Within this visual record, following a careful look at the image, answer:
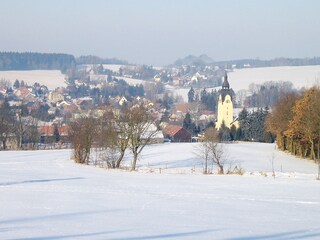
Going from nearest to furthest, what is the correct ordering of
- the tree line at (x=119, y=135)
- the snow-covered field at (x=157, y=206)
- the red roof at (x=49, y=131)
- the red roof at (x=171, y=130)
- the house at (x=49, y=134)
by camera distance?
the snow-covered field at (x=157, y=206) < the tree line at (x=119, y=135) < the house at (x=49, y=134) < the red roof at (x=49, y=131) < the red roof at (x=171, y=130)

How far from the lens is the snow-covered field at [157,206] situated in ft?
39.8

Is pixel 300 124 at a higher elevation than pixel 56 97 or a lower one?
lower

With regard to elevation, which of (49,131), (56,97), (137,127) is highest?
(56,97)

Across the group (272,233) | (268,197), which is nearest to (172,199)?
(268,197)

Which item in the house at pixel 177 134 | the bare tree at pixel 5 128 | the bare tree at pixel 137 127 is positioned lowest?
the house at pixel 177 134

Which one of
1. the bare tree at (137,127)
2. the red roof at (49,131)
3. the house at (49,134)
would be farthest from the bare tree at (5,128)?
the bare tree at (137,127)

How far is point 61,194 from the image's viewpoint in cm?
1836

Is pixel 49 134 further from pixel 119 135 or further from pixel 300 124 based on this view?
pixel 119 135

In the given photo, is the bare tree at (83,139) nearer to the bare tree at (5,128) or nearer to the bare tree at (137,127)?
the bare tree at (137,127)

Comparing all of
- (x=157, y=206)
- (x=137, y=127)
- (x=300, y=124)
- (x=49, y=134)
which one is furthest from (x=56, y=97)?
(x=157, y=206)

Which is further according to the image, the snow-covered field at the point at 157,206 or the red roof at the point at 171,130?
the red roof at the point at 171,130

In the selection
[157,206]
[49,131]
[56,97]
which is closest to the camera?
[157,206]

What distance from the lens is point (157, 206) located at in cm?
1605

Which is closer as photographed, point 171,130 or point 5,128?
point 5,128
